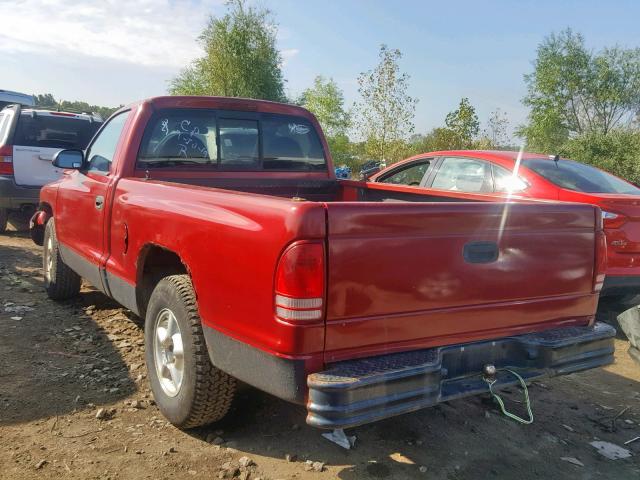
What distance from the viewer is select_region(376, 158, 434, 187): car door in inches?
271

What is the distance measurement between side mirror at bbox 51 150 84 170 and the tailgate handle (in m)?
3.60

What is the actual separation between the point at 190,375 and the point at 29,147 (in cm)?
681

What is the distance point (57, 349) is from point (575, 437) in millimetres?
3689

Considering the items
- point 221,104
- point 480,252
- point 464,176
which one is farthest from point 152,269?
point 464,176

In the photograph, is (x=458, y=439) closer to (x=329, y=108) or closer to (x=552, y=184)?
(x=552, y=184)

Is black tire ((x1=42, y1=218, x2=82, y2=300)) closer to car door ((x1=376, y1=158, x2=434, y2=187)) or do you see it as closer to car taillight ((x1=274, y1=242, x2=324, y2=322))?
car taillight ((x1=274, y1=242, x2=324, y2=322))

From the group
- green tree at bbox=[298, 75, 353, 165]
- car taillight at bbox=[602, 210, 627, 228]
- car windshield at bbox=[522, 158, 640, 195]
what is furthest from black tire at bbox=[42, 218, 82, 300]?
green tree at bbox=[298, 75, 353, 165]

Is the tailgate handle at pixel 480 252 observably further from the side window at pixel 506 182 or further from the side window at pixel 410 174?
the side window at pixel 410 174

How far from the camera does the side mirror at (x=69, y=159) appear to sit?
4.74 meters

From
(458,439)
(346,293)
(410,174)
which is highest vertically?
(410,174)

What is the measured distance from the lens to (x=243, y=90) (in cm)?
3341

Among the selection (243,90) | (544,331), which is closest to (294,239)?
(544,331)

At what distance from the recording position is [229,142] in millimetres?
4375

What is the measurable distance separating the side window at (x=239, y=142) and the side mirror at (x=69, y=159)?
139 cm
